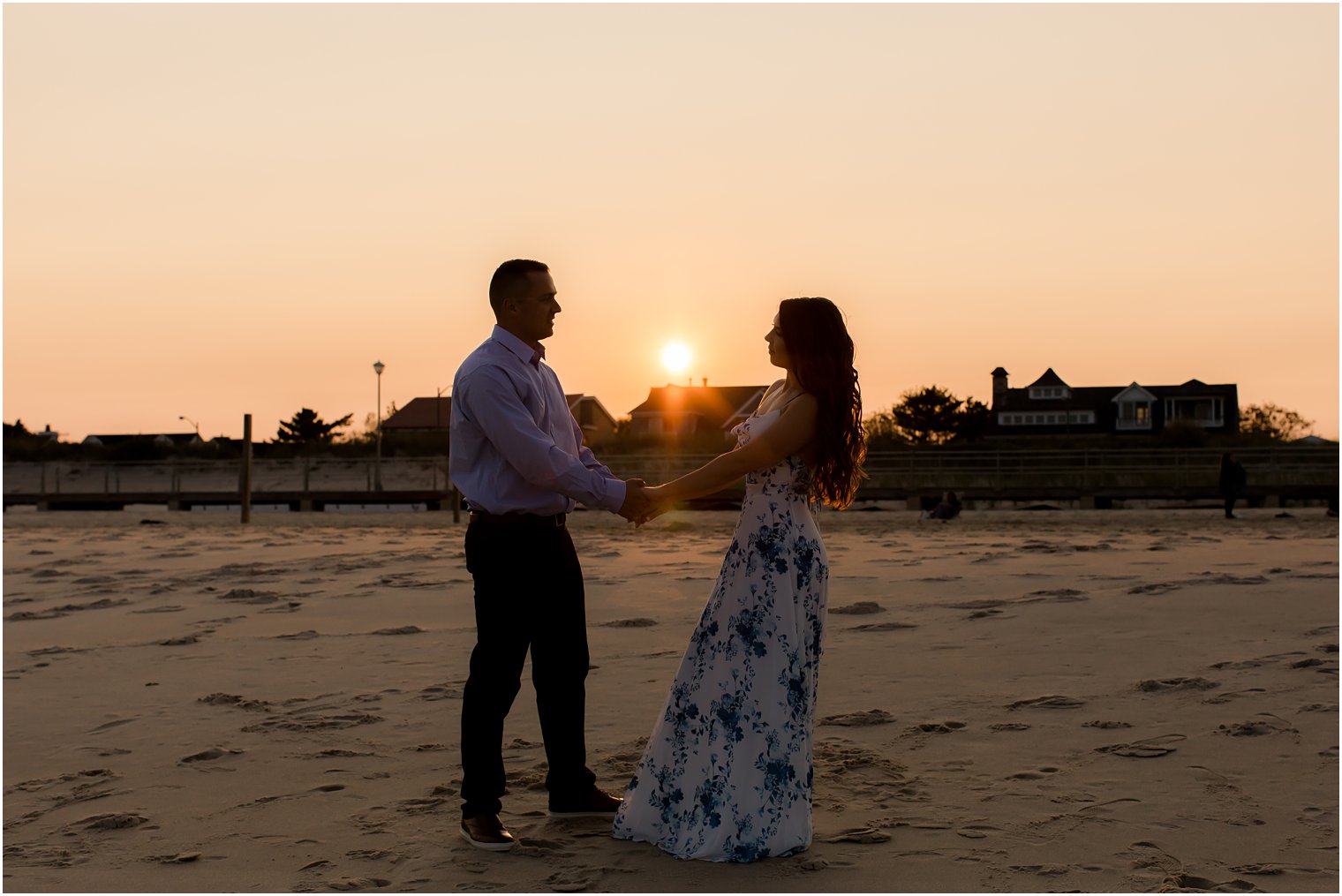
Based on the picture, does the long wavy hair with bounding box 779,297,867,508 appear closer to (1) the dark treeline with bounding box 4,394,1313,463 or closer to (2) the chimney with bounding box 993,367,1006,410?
(1) the dark treeline with bounding box 4,394,1313,463

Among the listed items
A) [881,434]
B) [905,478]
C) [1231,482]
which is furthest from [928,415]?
[1231,482]

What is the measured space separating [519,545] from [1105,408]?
79.1m

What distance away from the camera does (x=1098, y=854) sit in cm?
349

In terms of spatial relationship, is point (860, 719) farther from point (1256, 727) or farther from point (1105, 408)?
point (1105, 408)

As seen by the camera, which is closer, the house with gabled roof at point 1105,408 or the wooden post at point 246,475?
the wooden post at point 246,475

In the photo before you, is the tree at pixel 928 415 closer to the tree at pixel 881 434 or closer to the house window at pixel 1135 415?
the tree at pixel 881 434

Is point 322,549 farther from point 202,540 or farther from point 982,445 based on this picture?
point 982,445

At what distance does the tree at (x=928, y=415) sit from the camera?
73.4 m

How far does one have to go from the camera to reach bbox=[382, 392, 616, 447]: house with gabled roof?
253ft

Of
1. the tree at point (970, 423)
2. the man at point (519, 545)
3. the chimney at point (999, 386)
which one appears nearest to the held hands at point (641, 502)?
the man at point (519, 545)

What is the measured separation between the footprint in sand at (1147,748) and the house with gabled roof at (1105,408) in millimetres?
72062

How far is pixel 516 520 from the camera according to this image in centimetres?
392

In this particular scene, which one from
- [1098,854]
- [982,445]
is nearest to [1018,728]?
[1098,854]

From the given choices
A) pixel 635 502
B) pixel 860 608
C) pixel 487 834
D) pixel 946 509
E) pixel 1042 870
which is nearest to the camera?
pixel 1042 870
